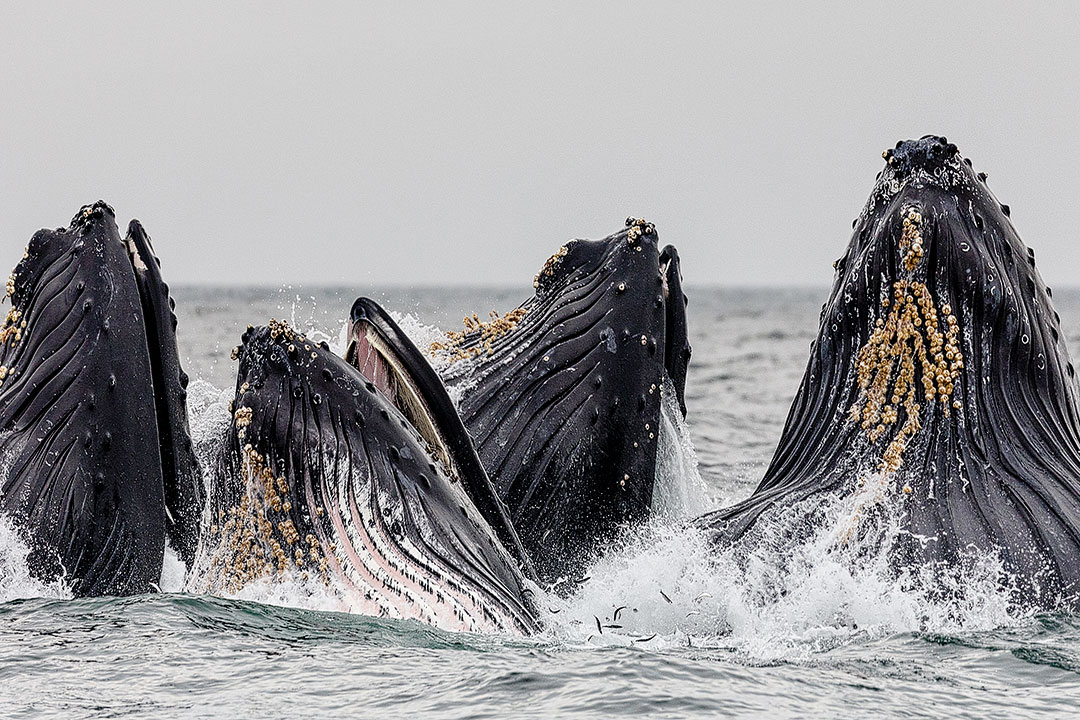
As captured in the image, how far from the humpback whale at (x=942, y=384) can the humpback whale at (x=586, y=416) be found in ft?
3.36

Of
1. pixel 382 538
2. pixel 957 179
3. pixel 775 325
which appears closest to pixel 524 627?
pixel 382 538

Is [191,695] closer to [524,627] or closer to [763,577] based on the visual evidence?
[524,627]

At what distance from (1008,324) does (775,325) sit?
4474 cm

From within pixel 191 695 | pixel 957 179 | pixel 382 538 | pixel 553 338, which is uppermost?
pixel 957 179

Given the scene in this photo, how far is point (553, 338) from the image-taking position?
9125 millimetres

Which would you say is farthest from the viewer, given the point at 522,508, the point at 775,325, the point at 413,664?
the point at 775,325

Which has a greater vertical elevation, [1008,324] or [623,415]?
[1008,324]

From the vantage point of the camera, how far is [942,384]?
7.75 metres

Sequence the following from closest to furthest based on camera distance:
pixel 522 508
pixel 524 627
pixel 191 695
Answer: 1. pixel 191 695
2. pixel 524 627
3. pixel 522 508

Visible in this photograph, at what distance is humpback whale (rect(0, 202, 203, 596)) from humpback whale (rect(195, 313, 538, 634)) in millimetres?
539

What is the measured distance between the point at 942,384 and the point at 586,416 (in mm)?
2012

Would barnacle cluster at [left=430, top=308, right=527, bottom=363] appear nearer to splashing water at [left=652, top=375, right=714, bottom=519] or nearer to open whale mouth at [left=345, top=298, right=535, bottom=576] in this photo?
splashing water at [left=652, top=375, right=714, bottom=519]

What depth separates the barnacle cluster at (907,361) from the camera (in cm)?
774

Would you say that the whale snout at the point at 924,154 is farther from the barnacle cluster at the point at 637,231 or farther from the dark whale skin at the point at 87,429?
the dark whale skin at the point at 87,429
